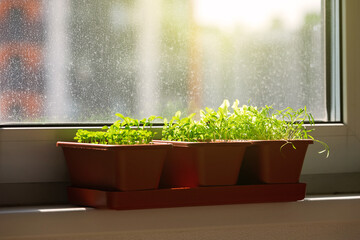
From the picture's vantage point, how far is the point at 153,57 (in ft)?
4.56

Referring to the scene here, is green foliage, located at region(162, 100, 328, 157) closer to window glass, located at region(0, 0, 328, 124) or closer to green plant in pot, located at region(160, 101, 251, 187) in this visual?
green plant in pot, located at region(160, 101, 251, 187)

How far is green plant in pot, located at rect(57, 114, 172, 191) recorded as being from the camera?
3.67ft

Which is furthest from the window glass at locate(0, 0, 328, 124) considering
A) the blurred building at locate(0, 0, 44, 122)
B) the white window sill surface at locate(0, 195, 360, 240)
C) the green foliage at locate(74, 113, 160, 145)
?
the white window sill surface at locate(0, 195, 360, 240)

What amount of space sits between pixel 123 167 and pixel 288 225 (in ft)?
1.40

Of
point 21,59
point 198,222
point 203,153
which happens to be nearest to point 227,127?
point 203,153

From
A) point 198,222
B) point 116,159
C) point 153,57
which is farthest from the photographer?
point 153,57

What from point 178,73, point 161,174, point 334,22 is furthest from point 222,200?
point 334,22

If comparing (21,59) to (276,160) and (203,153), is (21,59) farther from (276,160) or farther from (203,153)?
(276,160)

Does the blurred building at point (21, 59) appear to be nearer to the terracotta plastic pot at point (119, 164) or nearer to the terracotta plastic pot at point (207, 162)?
the terracotta plastic pot at point (119, 164)

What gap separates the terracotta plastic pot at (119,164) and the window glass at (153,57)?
19 centimetres

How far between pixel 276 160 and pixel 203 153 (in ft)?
0.57

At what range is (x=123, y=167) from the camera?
112 centimetres

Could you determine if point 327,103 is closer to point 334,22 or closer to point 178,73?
point 334,22

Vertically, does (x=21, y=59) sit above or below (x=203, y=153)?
above
